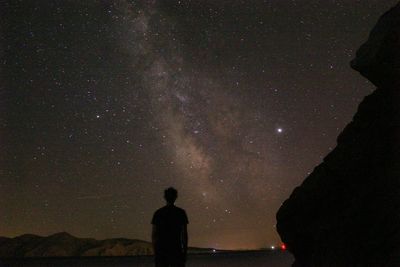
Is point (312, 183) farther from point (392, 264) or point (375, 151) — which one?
point (392, 264)

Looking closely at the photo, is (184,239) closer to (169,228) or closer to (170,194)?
(169,228)

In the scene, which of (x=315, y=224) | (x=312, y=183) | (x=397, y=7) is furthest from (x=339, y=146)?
(x=397, y=7)

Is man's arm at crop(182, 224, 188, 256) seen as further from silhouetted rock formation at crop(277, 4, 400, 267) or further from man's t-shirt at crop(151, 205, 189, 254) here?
silhouetted rock formation at crop(277, 4, 400, 267)

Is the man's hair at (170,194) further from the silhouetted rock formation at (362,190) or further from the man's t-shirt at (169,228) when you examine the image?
the silhouetted rock formation at (362,190)

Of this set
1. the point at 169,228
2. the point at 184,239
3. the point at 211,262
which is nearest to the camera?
the point at 169,228

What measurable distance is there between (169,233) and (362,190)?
3.05 meters

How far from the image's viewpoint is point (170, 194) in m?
7.41

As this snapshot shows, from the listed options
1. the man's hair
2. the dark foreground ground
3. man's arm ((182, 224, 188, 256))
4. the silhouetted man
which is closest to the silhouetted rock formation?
man's arm ((182, 224, 188, 256))

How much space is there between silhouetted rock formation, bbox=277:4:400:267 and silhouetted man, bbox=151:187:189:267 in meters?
2.36

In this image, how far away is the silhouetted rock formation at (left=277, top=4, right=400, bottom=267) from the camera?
6.87 m

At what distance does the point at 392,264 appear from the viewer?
20.5 ft

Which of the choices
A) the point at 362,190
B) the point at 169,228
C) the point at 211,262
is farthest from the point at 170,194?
the point at 211,262

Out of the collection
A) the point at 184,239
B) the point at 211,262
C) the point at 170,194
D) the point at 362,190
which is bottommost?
the point at 184,239

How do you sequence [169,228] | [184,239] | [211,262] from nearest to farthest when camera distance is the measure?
[169,228] → [184,239] → [211,262]
